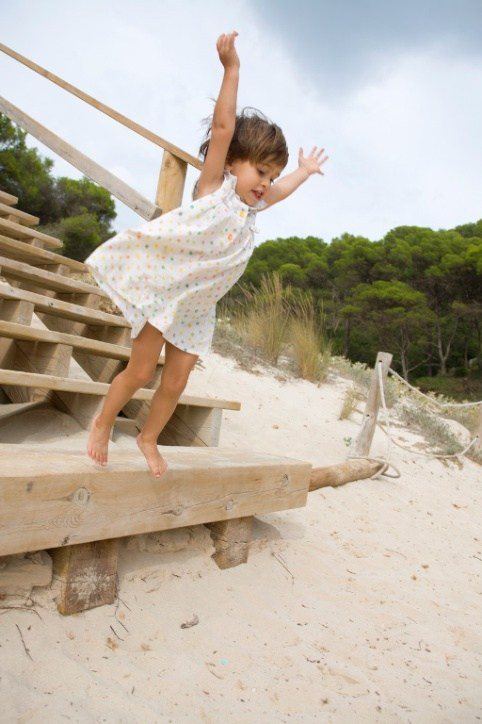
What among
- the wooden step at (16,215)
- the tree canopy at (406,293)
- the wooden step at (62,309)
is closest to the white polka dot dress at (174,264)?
the wooden step at (62,309)

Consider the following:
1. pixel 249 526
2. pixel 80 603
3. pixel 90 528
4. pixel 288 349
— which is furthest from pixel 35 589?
pixel 288 349

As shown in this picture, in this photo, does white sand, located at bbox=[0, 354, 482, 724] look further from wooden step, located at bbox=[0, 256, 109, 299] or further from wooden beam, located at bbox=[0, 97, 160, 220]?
wooden beam, located at bbox=[0, 97, 160, 220]

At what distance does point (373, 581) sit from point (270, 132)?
204 centimetres

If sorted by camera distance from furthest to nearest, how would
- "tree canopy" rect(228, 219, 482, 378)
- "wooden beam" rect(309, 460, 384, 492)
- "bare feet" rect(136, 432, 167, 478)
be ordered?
"tree canopy" rect(228, 219, 482, 378)
"wooden beam" rect(309, 460, 384, 492)
"bare feet" rect(136, 432, 167, 478)

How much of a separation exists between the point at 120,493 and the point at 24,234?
298 centimetres

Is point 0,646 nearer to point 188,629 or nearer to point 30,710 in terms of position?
point 30,710

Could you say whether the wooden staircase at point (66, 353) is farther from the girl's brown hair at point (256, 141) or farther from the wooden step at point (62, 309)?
the girl's brown hair at point (256, 141)

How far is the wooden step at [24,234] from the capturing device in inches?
161

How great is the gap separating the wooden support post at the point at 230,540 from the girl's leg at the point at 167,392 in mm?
576

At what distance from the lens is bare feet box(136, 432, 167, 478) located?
194 centimetres

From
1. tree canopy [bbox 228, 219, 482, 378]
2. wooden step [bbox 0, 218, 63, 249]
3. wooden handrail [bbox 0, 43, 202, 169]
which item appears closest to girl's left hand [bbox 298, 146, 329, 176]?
wooden handrail [bbox 0, 43, 202, 169]

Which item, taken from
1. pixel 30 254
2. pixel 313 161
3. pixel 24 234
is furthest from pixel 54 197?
pixel 313 161

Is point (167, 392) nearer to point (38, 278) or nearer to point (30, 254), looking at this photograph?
point (38, 278)

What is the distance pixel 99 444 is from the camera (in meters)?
1.87
